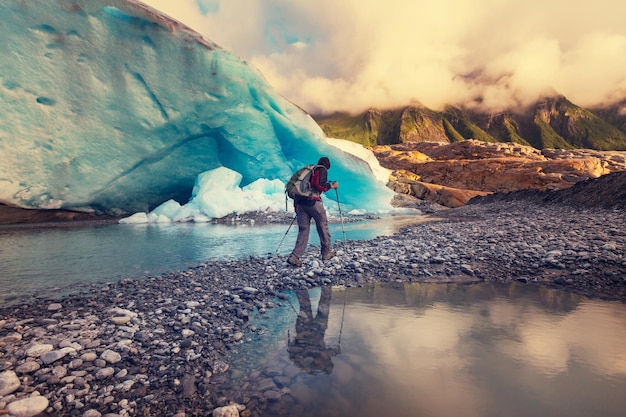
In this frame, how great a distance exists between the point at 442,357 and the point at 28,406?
11.5ft

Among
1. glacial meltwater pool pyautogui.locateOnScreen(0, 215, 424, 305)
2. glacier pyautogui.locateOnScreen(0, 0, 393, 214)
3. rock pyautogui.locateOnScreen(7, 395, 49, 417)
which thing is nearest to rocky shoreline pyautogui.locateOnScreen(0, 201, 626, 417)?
rock pyautogui.locateOnScreen(7, 395, 49, 417)

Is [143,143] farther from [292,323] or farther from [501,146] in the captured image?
[501,146]

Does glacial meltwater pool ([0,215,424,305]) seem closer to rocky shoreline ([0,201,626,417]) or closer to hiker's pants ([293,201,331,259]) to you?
rocky shoreline ([0,201,626,417])

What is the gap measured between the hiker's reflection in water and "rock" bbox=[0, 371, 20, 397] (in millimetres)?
2327

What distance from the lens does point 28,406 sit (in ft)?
8.28

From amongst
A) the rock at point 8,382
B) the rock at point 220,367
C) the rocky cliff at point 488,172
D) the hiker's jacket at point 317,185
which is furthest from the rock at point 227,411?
the rocky cliff at point 488,172

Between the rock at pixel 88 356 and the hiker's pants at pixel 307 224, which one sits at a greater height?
the hiker's pants at pixel 307 224

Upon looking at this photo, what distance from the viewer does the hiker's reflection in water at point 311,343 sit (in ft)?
10.9

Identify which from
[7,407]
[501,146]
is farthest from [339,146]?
[501,146]

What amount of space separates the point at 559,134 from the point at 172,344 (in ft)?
803

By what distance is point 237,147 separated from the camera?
68.4 feet

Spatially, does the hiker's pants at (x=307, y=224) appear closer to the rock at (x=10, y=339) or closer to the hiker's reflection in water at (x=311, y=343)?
the hiker's reflection in water at (x=311, y=343)

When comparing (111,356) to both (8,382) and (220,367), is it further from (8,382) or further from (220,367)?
(220,367)

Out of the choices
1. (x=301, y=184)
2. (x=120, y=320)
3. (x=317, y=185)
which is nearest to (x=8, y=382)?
(x=120, y=320)
